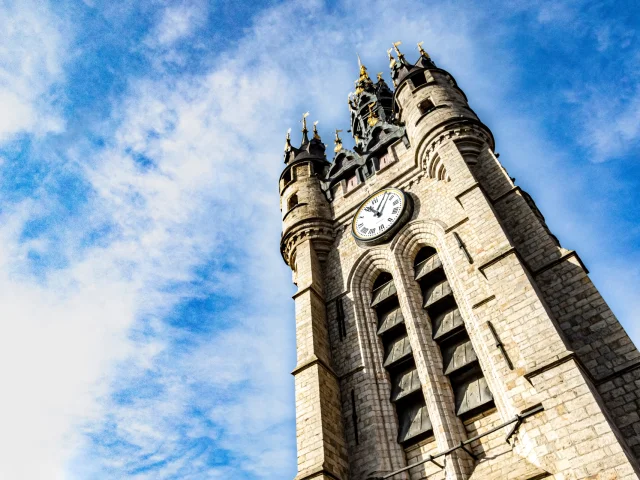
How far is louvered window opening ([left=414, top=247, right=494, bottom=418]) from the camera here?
10363 mm

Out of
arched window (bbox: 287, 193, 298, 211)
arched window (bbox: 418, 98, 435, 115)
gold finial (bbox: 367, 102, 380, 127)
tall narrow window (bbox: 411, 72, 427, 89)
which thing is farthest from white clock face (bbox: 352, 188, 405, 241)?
gold finial (bbox: 367, 102, 380, 127)

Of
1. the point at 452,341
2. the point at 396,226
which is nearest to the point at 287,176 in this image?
the point at 396,226

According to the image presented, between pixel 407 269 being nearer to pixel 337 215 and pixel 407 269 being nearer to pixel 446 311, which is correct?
pixel 446 311

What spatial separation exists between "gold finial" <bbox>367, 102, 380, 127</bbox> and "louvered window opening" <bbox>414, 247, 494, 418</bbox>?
10263 millimetres

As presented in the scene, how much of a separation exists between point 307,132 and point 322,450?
1510 cm

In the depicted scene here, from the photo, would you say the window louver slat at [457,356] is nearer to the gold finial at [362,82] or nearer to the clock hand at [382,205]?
the clock hand at [382,205]

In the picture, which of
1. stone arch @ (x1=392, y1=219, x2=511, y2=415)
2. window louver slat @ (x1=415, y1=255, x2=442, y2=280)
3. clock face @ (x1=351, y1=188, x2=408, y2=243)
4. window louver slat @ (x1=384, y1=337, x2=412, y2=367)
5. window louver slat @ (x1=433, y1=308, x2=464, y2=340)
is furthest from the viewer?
clock face @ (x1=351, y1=188, x2=408, y2=243)

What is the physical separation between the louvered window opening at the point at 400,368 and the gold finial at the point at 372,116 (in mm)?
10413

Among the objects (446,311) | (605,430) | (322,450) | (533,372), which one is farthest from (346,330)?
(605,430)

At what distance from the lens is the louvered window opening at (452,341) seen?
10.4 m

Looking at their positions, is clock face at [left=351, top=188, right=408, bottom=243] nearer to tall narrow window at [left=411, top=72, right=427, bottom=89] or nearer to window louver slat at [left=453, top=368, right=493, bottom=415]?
tall narrow window at [left=411, top=72, right=427, bottom=89]

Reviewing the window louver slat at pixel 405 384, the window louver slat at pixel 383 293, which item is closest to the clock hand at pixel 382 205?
the window louver slat at pixel 383 293

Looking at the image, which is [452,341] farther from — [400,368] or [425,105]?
[425,105]

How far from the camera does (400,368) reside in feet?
39.8
